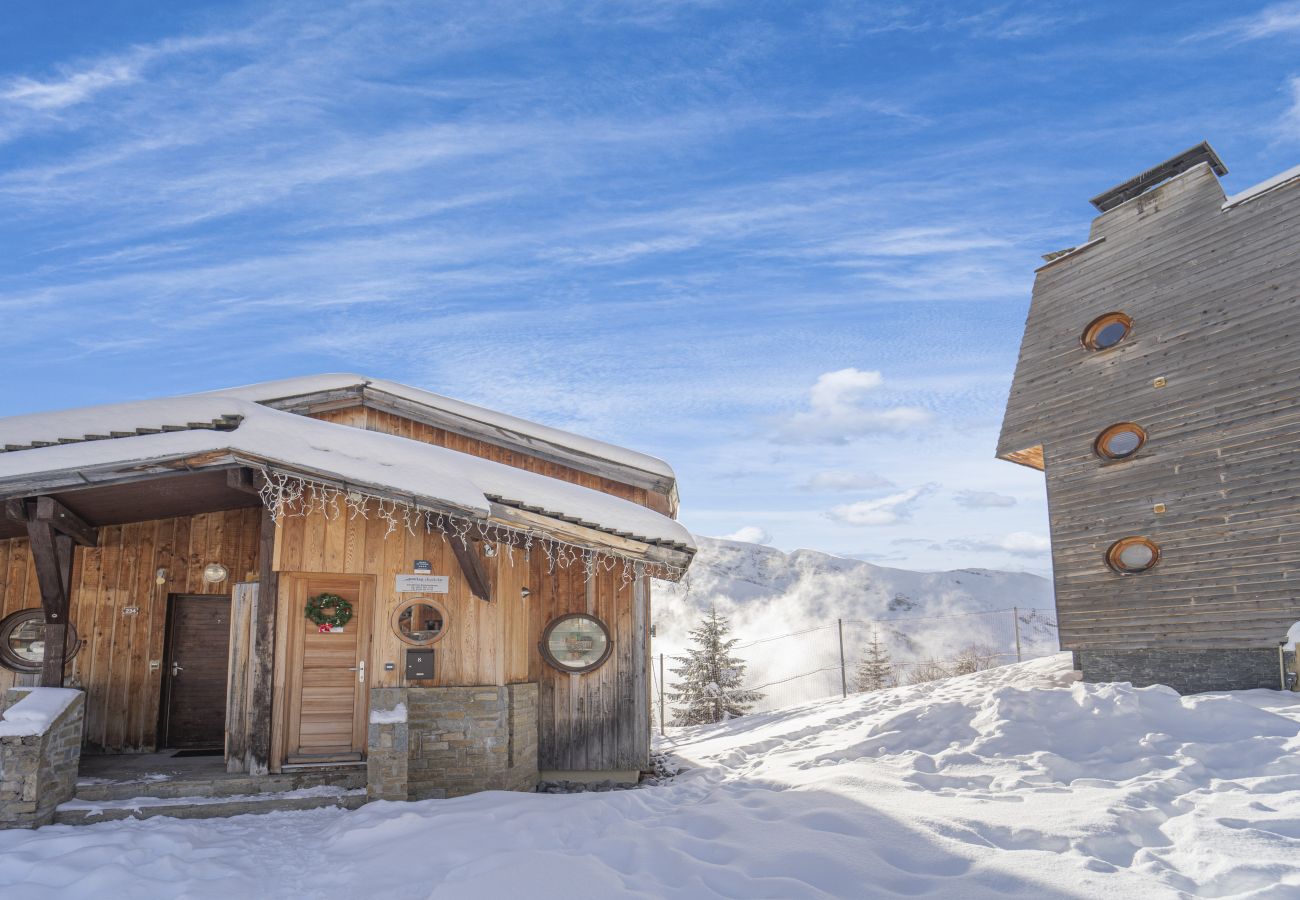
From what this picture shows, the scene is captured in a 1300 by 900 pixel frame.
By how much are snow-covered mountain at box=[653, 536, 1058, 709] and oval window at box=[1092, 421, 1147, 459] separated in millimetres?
22384

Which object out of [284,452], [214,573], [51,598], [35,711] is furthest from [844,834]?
[214,573]

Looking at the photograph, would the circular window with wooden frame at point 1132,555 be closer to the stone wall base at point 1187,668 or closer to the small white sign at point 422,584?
the stone wall base at point 1187,668

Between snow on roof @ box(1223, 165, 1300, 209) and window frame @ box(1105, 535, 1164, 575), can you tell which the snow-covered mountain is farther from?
snow on roof @ box(1223, 165, 1300, 209)

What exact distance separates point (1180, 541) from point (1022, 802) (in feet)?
27.8

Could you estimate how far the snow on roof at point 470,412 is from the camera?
40.6 feet

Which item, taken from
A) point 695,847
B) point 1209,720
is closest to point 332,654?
point 695,847

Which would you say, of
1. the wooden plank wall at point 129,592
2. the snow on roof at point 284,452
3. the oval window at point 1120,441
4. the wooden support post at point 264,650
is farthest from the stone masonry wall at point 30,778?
the oval window at point 1120,441

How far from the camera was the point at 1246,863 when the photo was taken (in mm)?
5543

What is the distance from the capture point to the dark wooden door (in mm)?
12031

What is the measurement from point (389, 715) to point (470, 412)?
521 cm

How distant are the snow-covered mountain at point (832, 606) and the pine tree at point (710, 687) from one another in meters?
11.0

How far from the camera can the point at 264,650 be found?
10008 millimetres

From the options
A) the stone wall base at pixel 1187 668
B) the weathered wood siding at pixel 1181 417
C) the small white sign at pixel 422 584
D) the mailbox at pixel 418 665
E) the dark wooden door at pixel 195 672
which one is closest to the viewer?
the mailbox at pixel 418 665

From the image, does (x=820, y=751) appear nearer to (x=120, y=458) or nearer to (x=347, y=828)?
(x=347, y=828)
